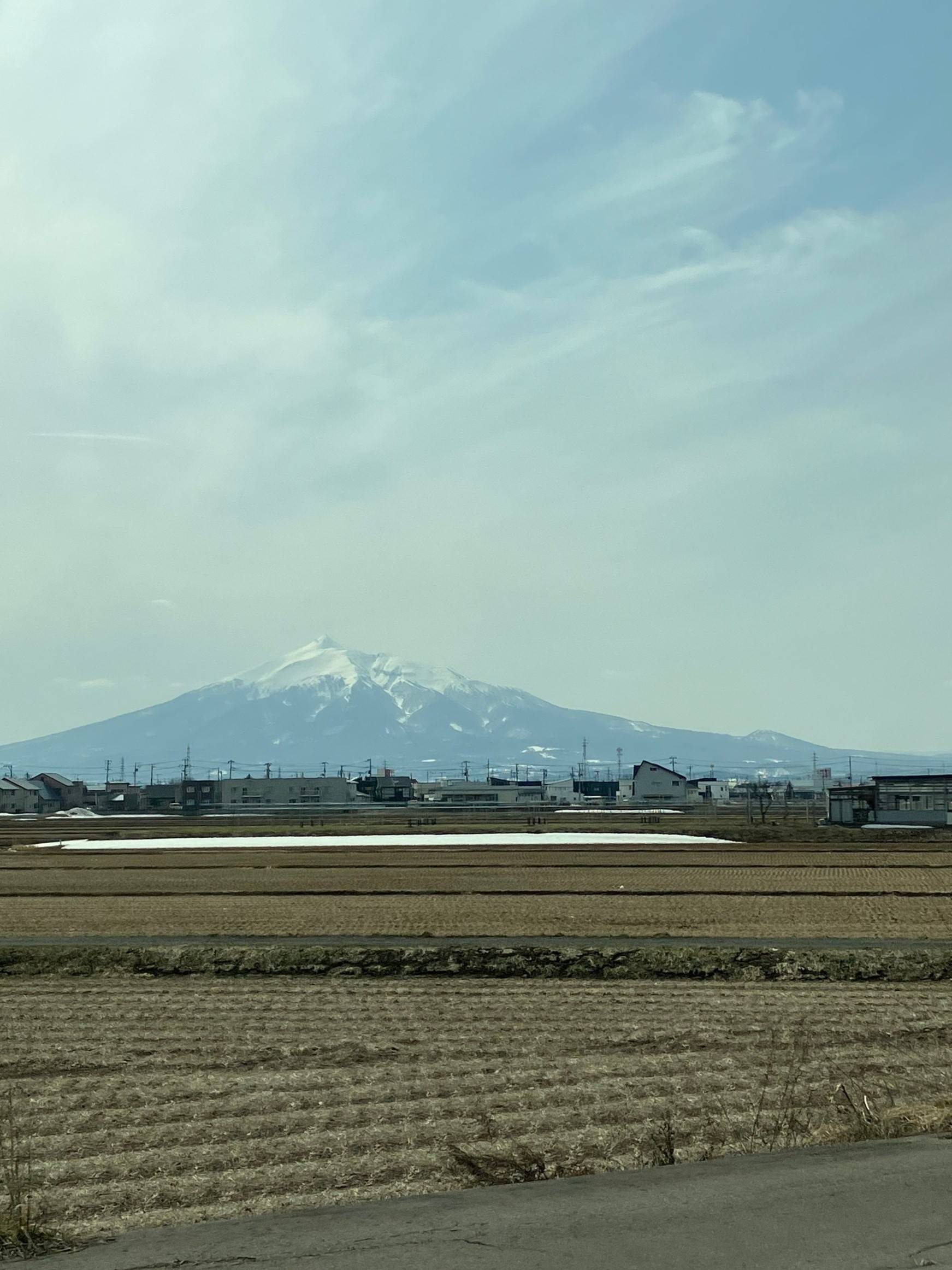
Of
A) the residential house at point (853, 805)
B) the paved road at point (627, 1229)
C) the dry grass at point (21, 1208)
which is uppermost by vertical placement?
the paved road at point (627, 1229)

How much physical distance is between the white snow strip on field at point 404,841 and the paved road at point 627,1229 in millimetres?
73532

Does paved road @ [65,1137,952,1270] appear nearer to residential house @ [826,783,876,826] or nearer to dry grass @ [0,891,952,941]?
dry grass @ [0,891,952,941]

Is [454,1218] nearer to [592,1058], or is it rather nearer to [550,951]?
[592,1058]

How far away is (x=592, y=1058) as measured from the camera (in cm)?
1552

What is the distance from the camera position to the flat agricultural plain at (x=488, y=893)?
105 ft

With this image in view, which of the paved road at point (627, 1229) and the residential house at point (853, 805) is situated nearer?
the paved road at point (627, 1229)

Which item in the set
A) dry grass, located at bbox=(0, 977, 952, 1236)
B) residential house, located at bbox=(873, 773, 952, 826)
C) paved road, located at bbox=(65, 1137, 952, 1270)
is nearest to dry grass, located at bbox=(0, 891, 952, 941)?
dry grass, located at bbox=(0, 977, 952, 1236)

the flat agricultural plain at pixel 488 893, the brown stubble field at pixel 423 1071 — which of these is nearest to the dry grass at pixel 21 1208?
the brown stubble field at pixel 423 1071

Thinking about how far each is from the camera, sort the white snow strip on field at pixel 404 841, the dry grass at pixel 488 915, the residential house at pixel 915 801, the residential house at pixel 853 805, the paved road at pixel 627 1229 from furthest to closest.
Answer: the residential house at pixel 853 805, the residential house at pixel 915 801, the white snow strip on field at pixel 404 841, the dry grass at pixel 488 915, the paved road at pixel 627 1229

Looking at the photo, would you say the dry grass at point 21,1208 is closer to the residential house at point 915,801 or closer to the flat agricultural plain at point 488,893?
the flat agricultural plain at point 488,893

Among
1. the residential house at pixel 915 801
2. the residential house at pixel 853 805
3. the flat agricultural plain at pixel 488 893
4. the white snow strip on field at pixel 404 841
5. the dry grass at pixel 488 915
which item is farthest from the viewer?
the residential house at pixel 853 805

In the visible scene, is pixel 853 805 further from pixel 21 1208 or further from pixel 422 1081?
pixel 21 1208

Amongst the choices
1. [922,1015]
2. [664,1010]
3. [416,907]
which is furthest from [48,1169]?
[416,907]

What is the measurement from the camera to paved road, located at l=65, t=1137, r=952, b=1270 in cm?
709
